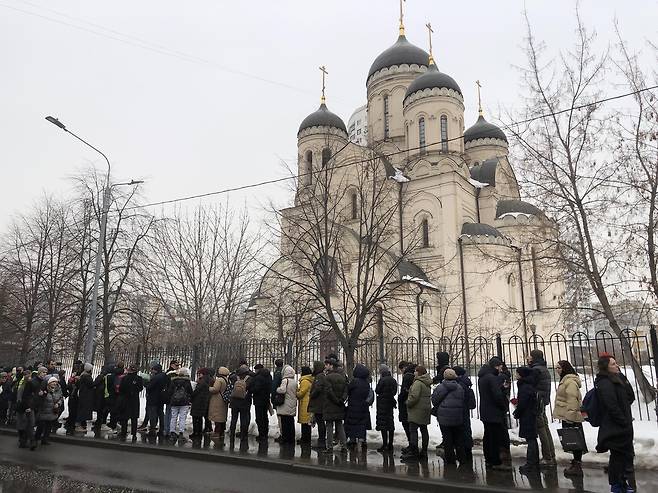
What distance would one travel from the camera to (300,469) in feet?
27.6

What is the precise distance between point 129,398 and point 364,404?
6.05 m

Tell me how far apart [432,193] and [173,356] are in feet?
67.2

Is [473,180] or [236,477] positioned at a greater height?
[473,180]

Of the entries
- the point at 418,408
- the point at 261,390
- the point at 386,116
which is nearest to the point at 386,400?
the point at 418,408

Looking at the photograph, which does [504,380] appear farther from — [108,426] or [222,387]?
[108,426]

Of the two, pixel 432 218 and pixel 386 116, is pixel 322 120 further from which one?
pixel 432 218

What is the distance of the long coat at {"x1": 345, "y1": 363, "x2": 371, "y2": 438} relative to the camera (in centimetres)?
960

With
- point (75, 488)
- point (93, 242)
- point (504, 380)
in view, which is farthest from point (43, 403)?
point (93, 242)

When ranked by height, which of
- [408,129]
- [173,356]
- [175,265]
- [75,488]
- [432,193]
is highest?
[408,129]

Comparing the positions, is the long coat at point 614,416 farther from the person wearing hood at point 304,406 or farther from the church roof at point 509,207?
the church roof at point 509,207

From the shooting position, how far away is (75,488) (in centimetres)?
746

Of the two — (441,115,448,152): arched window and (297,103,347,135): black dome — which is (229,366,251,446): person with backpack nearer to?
(441,115,448,152): arched window

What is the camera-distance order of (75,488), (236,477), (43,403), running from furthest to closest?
(43,403), (236,477), (75,488)

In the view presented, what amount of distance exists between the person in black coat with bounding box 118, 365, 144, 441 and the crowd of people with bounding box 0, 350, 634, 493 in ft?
0.08
